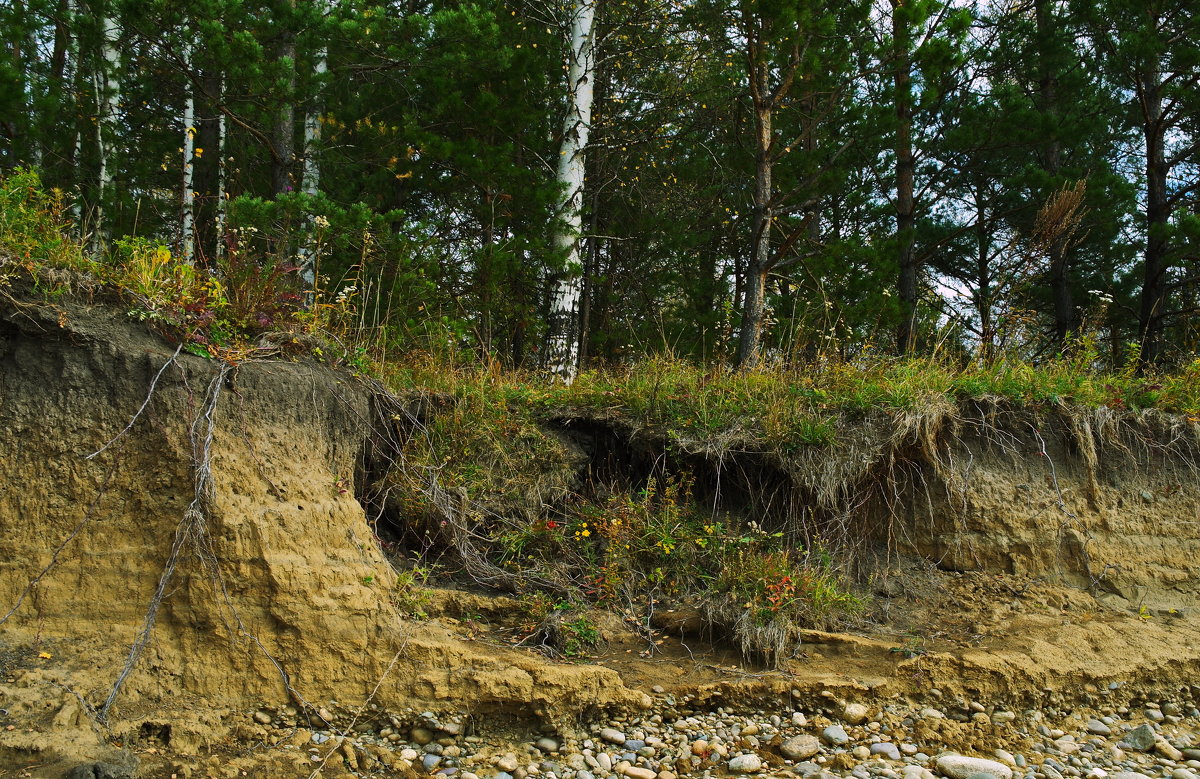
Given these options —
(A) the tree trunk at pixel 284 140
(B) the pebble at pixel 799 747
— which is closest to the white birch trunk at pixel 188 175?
(A) the tree trunk at pixel 284 140

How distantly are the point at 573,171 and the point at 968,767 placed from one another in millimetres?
6780

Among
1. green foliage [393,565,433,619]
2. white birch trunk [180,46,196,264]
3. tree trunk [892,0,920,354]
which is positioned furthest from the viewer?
tree trunk [892,0,920,354]

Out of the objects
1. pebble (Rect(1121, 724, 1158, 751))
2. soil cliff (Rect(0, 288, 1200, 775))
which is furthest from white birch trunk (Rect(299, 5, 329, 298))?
pebble (Rect(1121, 724, 1158, 751))

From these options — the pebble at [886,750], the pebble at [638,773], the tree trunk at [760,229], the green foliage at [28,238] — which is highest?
the tree trunk at [760,229]

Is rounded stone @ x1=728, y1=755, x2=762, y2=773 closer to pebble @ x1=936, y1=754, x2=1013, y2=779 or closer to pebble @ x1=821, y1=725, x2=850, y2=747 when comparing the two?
pebble @ x1=821, y1=725, x2=850, y2=747

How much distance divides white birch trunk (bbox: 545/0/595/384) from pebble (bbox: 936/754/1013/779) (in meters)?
5.18

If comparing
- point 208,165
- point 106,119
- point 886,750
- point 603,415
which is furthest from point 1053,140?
point 106,119

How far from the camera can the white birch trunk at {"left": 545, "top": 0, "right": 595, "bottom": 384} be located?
8289 mm

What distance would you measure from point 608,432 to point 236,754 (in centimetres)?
316

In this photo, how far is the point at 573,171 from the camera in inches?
342

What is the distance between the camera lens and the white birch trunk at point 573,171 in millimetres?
8289

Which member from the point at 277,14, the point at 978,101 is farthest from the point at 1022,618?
the point at 978,101

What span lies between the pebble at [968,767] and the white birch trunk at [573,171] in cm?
518

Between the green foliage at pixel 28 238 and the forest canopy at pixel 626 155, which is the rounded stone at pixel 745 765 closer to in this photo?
the forest canopy at pixel 626 155
